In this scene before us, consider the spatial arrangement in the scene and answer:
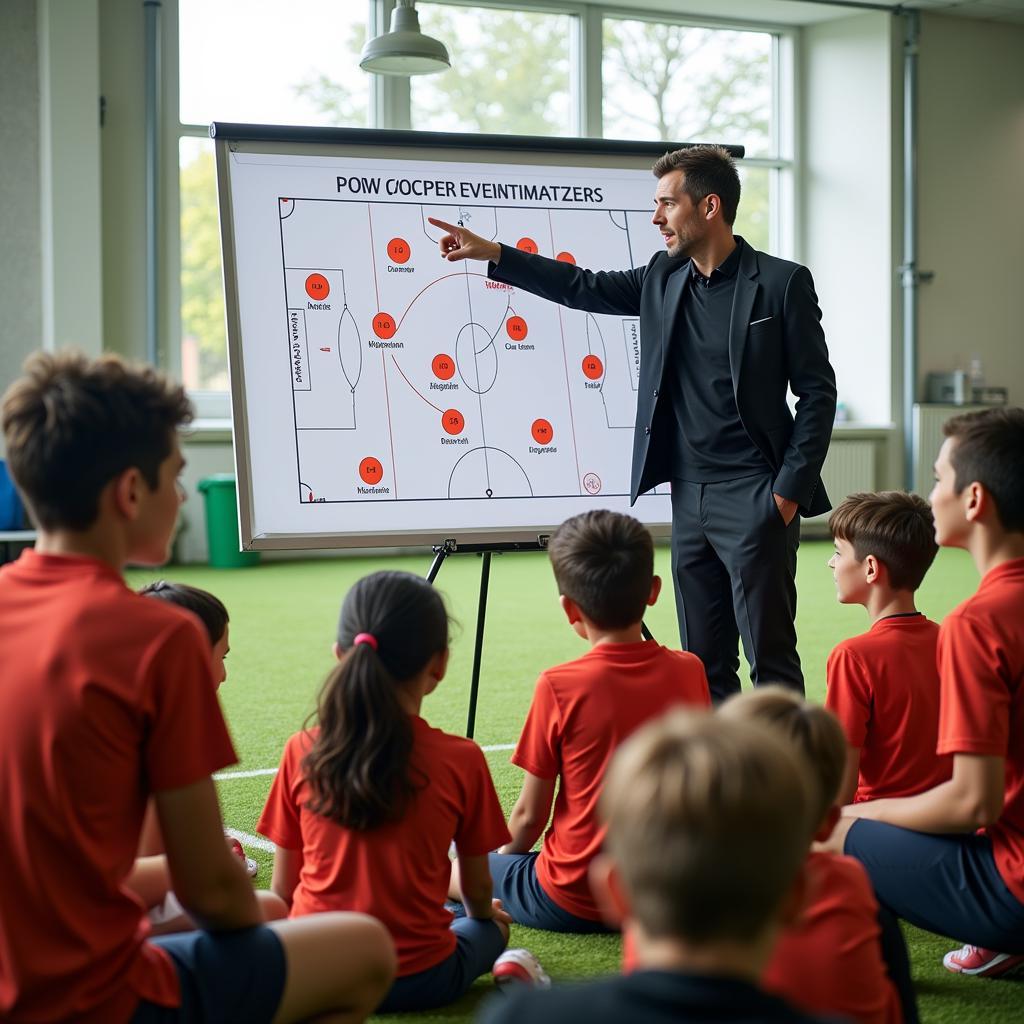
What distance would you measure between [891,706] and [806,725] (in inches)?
32.7

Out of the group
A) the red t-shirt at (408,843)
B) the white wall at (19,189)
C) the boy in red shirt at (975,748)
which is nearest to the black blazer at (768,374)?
the boy in red shirt at (975,748)

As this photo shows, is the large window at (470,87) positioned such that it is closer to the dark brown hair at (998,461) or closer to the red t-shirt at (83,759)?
the dark brown hair at (998,461)

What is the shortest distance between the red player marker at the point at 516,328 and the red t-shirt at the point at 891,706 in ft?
4.77

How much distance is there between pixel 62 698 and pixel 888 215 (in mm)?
9238

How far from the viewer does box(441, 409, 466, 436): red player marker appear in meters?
3.25

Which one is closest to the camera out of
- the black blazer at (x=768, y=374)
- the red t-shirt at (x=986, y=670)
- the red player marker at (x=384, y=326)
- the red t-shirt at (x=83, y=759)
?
the red t-shirt at (x=83, y=759)

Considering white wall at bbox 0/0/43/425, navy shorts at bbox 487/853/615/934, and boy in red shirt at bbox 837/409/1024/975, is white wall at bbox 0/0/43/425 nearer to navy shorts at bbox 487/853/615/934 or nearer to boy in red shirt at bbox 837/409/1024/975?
navy shorts at bbox 487/853/615/934

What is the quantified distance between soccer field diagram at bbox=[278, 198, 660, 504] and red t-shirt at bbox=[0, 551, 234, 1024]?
5.89 ft

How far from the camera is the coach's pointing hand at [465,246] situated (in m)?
3.14

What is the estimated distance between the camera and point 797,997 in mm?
1283

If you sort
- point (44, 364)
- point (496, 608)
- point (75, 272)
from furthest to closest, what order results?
point (75, 272)
point (496, 608)
point (44, 364)

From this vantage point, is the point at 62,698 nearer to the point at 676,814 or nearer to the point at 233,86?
the point at 676,814

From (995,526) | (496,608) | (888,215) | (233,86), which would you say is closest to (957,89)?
(888,215)

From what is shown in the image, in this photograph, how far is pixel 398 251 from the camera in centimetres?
327
